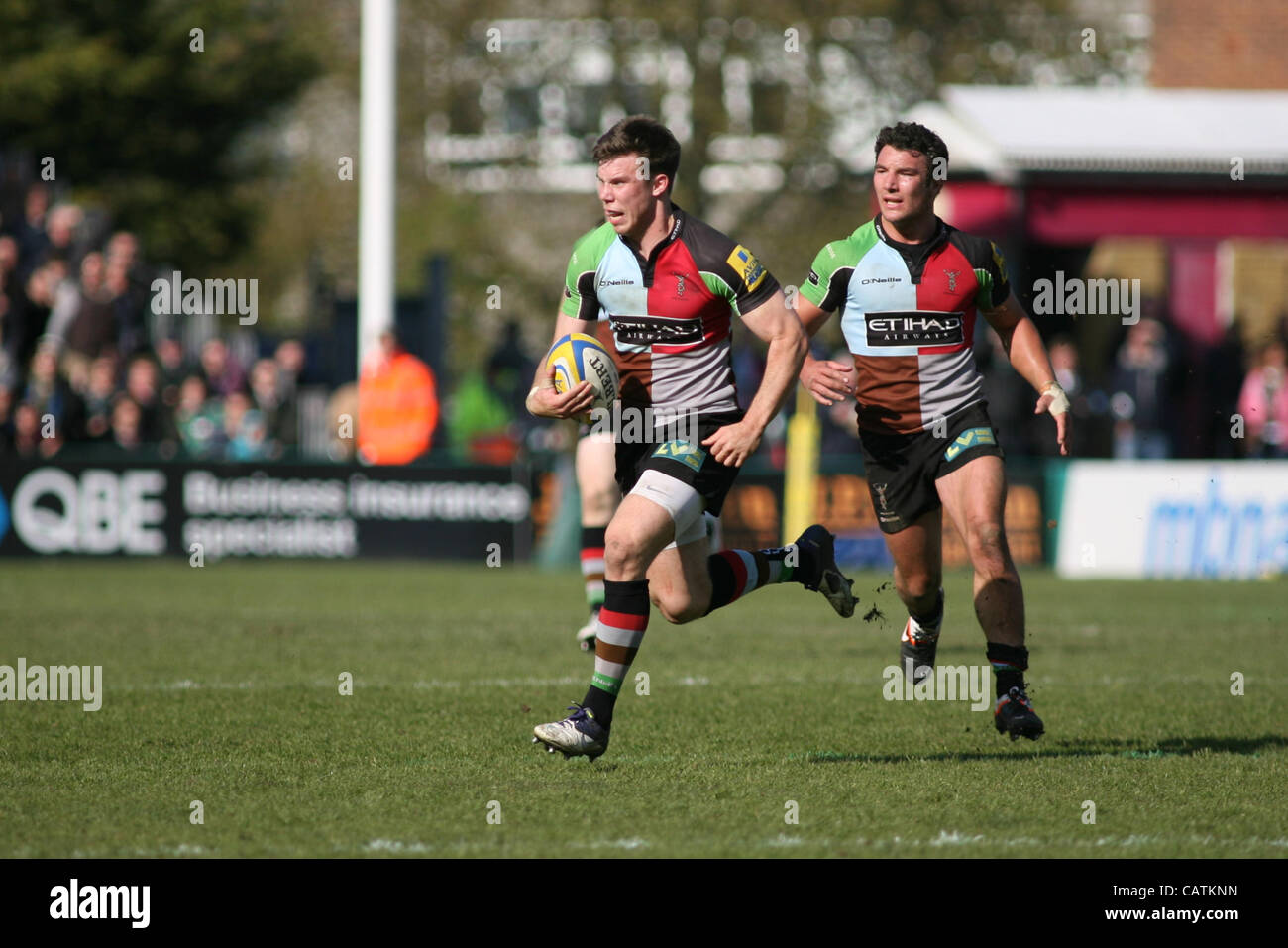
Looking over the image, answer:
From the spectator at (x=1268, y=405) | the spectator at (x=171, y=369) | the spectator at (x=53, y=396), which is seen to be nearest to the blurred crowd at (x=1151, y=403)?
the spectator at (x=1268, y=405)

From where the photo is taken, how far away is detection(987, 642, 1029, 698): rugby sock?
7492mm

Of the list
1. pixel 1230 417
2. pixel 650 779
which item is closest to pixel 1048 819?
pixel 650 779

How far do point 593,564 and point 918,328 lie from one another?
3011 mm

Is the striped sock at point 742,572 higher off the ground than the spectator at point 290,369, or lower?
lower

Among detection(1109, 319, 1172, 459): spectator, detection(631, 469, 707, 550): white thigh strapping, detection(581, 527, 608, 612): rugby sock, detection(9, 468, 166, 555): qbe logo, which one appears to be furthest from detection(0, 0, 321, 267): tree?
detection(631, 469, 707, 550): white thigh strapping

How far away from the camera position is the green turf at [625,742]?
578 cm

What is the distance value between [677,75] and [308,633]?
15.4 metres

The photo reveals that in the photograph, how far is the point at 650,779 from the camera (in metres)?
6.72

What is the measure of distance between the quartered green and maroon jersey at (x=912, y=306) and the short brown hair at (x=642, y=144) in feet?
3.24

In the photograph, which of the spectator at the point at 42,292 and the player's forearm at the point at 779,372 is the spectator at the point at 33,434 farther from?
the player's forearm at the point at 779,372
